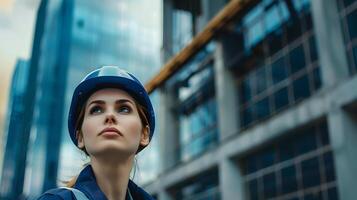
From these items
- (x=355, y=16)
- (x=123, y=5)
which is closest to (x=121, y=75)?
(x=355, y=16)

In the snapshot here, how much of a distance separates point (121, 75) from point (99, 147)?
384mm

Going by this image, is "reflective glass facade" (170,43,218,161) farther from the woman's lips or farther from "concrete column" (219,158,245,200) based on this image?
the woman's lips

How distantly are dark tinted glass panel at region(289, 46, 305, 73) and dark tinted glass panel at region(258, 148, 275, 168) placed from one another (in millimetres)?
4194

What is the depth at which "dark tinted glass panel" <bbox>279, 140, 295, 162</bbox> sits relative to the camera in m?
23.8

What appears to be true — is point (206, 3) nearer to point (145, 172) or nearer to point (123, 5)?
point (145, 172)

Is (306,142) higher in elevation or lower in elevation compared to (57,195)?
higher

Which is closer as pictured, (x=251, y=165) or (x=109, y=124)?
(x=109, y=124)

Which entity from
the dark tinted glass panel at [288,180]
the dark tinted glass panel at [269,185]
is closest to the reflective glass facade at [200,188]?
the dark tinted glass panel at [269,185]

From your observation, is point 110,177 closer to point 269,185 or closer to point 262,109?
point 269,185

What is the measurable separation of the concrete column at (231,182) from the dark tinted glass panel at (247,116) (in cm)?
235

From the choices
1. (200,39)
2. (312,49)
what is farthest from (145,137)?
(200,39)

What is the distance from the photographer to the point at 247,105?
2825 centimetres

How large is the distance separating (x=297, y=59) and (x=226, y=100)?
19.0 feet

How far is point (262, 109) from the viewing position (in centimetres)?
2673
